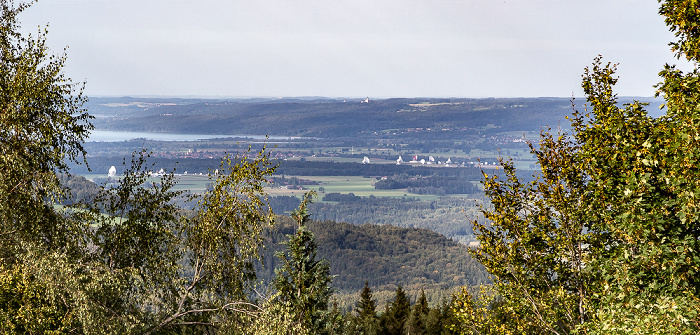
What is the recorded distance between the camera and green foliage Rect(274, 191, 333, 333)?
2252cm

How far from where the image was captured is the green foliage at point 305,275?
2252 centimetres

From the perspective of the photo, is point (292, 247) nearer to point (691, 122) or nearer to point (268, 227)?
point (268, 227)

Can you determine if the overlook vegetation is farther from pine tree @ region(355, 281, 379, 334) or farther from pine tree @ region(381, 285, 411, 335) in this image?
pine tree @ region(381, 285, 411, 335)

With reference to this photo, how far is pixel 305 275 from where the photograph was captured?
2306 centimetres

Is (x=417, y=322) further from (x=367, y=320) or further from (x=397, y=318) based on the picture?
(x=367, y=320)

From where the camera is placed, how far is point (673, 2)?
34.6 feet

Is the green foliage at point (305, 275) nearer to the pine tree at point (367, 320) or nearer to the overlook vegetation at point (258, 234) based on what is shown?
the overlook vegetation at point (258, 234)

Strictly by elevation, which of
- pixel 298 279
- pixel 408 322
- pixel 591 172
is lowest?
pixel 408 322

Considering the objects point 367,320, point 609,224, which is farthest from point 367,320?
point 609,224

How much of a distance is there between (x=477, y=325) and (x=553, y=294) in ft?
5.66

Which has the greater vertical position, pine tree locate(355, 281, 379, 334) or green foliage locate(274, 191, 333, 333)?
green foliage locate(274, 191, 333, 333)

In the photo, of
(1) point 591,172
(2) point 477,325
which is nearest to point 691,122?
(1) point 591,172

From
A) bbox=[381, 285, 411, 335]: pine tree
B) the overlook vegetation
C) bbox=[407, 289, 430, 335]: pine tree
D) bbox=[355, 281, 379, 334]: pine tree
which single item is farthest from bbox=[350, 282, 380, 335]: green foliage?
the overlook vegetation

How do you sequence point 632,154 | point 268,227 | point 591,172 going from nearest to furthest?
point 632,154
point 591,172
point 268,227
